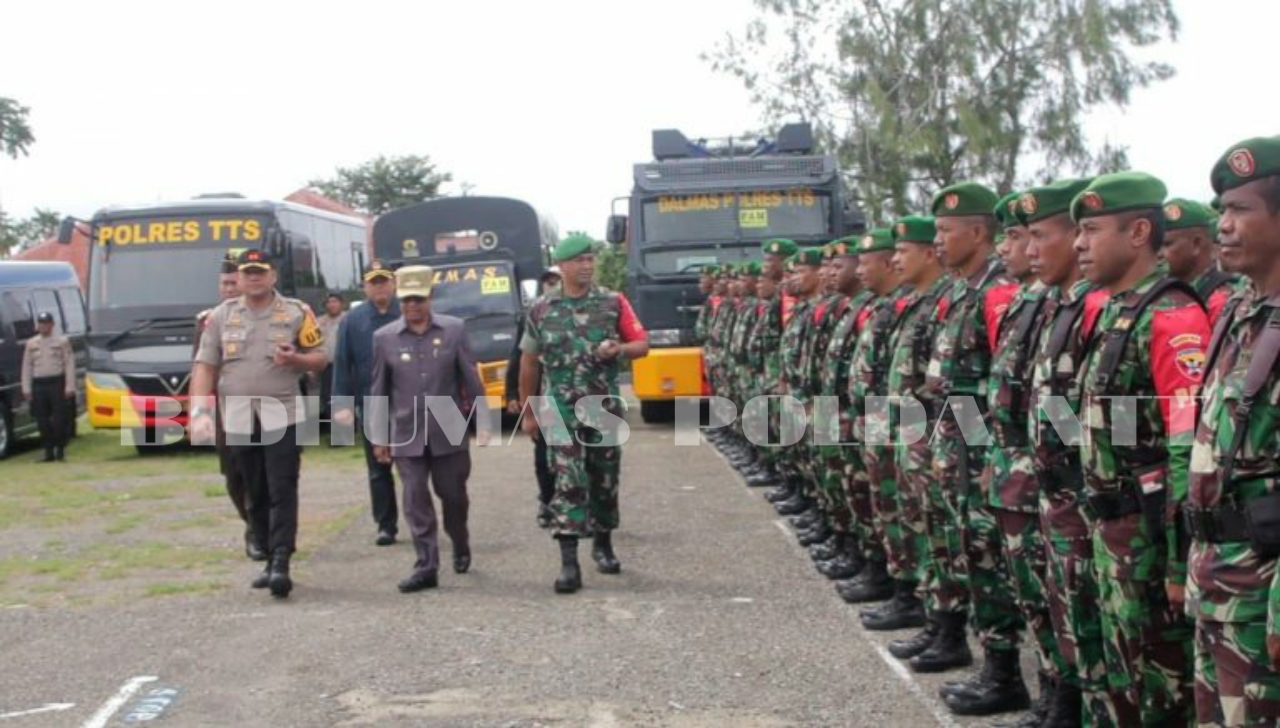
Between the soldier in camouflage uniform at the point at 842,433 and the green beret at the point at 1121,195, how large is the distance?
11.4ft

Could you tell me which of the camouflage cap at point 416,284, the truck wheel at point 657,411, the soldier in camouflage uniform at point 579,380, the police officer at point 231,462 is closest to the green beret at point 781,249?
the soldier in camouflage uniform at point 579,380

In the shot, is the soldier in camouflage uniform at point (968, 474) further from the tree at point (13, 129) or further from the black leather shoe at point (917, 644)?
the tree at point (13, 129)

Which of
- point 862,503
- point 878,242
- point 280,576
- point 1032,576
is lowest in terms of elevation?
point 280,576

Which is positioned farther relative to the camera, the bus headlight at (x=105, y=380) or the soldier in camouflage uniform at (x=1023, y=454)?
the bus headlight at (x=105, y=380)

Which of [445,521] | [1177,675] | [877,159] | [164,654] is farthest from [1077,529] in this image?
[877,159]

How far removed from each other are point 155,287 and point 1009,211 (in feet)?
47.9

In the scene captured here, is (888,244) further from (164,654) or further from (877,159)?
(877,159)

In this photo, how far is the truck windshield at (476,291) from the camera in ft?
63.4

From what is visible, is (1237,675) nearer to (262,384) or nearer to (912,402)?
(912,402)

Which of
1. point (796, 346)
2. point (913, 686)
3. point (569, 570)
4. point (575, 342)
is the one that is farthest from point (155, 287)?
point (913, 686)

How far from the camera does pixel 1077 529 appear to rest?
4.66 meters

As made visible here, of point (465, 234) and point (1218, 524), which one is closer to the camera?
point (1218, 524)

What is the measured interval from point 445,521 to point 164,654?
2.37 metres

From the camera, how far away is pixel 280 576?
8.39 m
